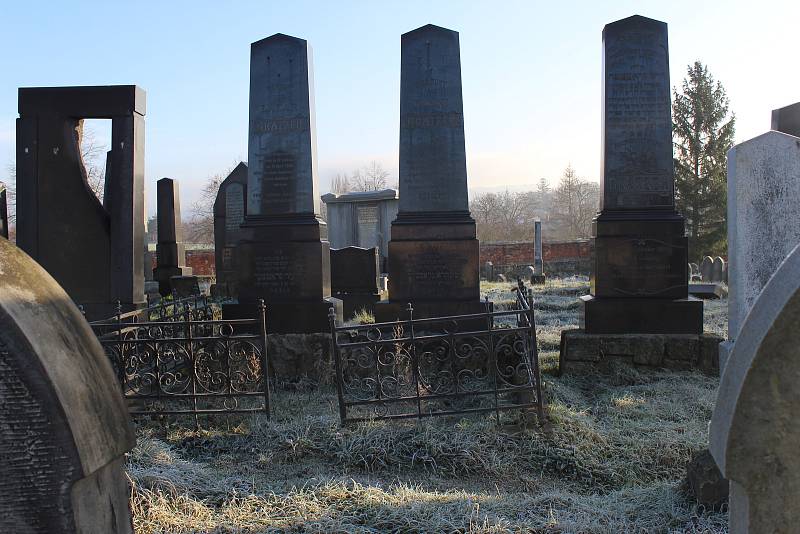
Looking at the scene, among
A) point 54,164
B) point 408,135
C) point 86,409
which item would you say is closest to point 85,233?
point 54,164

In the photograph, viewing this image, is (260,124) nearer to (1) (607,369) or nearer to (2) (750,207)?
(1) (607,369)

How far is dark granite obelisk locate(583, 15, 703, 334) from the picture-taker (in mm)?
7027

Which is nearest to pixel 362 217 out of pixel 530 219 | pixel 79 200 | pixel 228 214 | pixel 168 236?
pixel 228 214

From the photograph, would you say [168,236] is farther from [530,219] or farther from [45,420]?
[530,219]

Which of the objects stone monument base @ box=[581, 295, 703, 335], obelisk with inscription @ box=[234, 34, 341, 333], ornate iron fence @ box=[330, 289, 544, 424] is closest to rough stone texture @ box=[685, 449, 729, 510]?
ornate iron fence @ box=[330, 289, 544, 424]

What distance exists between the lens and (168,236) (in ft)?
49.6

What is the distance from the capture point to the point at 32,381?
1375 mm

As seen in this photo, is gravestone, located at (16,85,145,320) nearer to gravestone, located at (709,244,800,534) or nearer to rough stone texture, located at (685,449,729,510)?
rough stone texture, located at (685,449,729,510)

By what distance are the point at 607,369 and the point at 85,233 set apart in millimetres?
6645

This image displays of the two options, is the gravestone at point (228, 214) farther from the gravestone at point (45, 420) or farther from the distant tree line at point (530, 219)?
the distant tree line at point (530, 219)

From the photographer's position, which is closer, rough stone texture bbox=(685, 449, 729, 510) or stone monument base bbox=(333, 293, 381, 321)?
rough stone texture bbox=(685, 449, 729, 510)

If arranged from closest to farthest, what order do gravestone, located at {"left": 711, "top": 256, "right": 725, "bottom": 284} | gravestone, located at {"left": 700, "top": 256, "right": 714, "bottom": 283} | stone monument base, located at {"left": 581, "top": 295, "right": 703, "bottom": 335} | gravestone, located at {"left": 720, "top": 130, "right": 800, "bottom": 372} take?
1. gravestone, located at {"left": 720, "top": 130, "right": 800, "bottom": 372}
2. stone monument base, located at {"left": 581, "top": 295, "right": 703, "bottom": 335}
3. gravestone, located at {"left": 711, "top": 256, "right": 725, "bottom": 284}
4. gravestone, located at {"left": 700, "top": 256, "right": 714, "bottom": 283}

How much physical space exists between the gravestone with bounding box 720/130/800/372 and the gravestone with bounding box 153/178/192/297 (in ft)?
44.0

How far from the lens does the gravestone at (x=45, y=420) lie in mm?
1373
